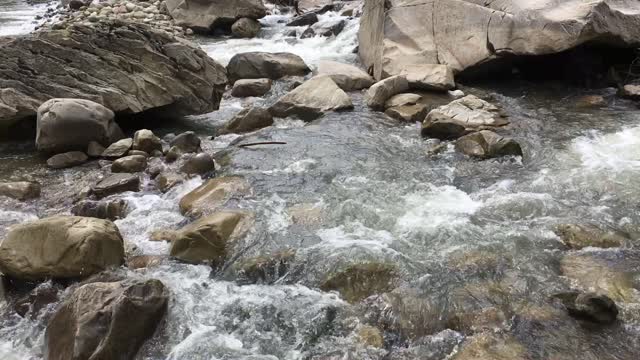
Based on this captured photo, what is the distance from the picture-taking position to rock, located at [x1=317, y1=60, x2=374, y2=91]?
10.6 meters

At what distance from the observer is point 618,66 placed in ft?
32.9

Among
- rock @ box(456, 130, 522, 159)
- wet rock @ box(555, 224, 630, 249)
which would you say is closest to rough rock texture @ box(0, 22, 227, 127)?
rock @ box(456, 130, 522, 159)

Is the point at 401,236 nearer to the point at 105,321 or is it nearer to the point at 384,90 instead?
the point at 105,321

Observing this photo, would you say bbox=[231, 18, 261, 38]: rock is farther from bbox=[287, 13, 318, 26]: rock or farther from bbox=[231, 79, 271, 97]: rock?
bbox=[231, 79, 271, 97]: rock

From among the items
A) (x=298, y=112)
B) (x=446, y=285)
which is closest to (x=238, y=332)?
(x=446, y=285)

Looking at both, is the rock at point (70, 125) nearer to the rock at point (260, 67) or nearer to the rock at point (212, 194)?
the rock at point (212, 194)

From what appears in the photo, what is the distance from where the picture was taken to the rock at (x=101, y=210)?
20.0ft

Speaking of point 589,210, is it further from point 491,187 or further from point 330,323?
point 330,323

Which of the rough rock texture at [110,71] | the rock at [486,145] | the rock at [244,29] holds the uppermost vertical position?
the rough rock texture at [110,71]

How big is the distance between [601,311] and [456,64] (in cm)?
707

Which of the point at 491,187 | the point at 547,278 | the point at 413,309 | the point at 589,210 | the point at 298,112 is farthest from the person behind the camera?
the point at 298,112

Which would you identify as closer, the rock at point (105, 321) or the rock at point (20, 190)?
the rock at point (105, 321)

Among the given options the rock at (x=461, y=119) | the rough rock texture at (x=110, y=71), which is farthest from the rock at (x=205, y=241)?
the rough rock texture at (x=110, y=71)

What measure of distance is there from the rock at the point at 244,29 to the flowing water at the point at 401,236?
9.19 metres
